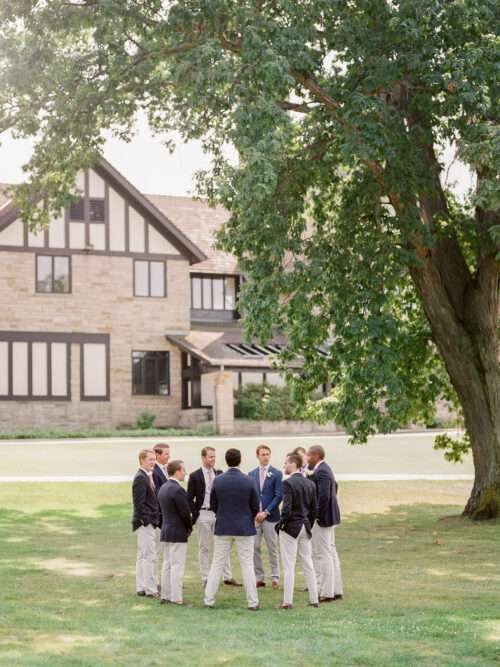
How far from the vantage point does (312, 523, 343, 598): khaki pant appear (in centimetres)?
1270

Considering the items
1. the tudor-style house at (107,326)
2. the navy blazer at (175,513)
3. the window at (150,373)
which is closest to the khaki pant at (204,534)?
the navy blazer at (175,513)

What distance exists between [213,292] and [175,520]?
139ft

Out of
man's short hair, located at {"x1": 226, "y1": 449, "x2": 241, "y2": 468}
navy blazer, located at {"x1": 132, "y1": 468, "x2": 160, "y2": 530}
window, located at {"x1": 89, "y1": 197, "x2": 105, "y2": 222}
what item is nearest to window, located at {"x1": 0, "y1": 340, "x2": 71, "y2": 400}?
window, located at {"x1": 89, "y1": 197, "x2": 105, "y2": 222}

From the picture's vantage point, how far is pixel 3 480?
2709 centimetres

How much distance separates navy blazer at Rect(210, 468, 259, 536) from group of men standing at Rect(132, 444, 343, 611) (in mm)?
10

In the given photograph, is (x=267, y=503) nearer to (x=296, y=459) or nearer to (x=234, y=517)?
(x=296, y=459)

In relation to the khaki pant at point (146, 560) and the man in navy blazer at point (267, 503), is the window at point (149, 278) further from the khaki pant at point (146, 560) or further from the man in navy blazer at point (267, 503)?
the khaki pant at point (146, 560)

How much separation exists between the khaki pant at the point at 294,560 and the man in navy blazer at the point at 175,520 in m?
1.06

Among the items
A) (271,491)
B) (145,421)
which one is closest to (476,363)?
(271,491)

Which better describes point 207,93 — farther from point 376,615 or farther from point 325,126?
point 376,615

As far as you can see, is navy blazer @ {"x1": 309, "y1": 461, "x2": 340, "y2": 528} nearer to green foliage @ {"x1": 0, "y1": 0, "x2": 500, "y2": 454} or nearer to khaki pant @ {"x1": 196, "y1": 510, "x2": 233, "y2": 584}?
khaki pant @ {"x1": 196, "y1": 510, "x2": 233, "y2": 584}

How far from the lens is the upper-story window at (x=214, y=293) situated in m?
54.1

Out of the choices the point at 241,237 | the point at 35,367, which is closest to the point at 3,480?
the point at 241,237

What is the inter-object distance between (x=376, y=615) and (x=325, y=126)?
34.2ft
